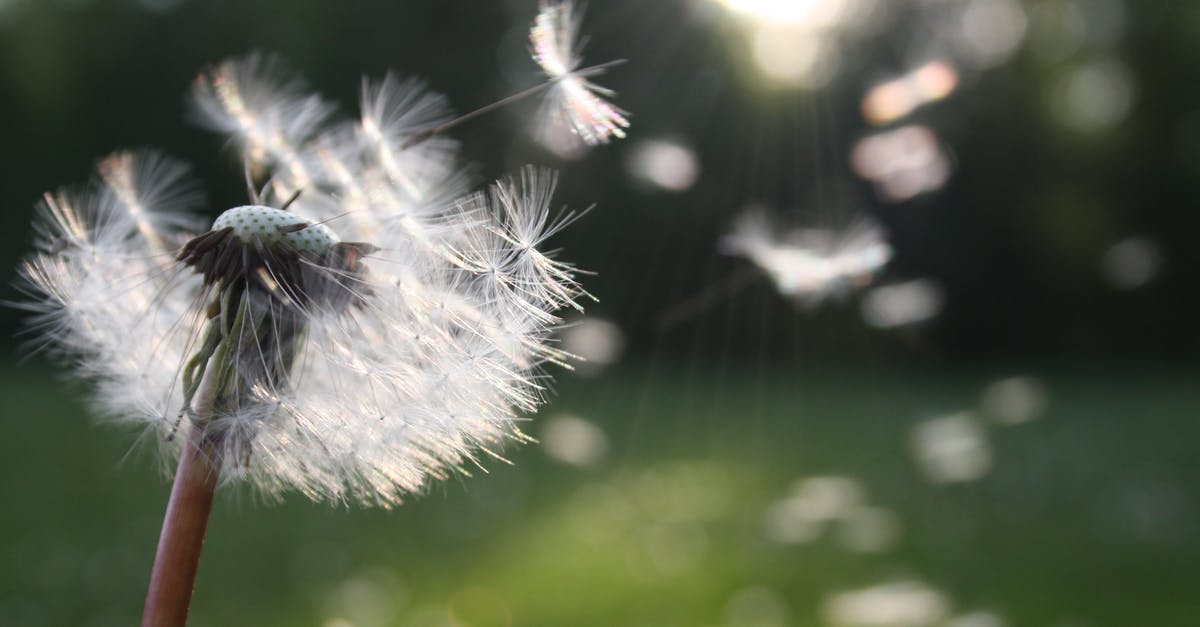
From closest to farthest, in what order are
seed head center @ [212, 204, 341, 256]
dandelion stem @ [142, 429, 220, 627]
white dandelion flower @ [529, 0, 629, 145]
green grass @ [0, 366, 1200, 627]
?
dandelion stem @ [142, 429, 220, 627] → seed head center @ [212, 204, 341, 256] → white dandelion flower @ [529, 0, 629, 145] → green grass @ [0, 366, 1200, 627]

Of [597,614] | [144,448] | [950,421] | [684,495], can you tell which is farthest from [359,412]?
[950,421]

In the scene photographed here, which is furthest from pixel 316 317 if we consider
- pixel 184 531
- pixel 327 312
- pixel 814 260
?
pixel 814 260

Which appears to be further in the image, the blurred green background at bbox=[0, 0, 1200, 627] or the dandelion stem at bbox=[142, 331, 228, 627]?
the blurred green background at bbox=[0, 0, 1200, 627]

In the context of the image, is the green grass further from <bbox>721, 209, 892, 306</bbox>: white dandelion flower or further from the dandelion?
<bbox>721, 209, 892, 306</bbox>: white dandelion flower

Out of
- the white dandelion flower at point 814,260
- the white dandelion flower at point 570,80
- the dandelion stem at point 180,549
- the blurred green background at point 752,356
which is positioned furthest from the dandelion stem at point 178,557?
the white dandelion flower at point 814,260

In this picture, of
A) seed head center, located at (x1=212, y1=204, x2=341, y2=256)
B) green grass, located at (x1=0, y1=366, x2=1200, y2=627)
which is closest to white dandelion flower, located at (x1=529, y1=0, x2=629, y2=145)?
seed head center, located at (x1=212, y1=204, x2=341, y2=256)

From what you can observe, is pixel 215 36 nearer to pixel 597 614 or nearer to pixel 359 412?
pixel 597 614

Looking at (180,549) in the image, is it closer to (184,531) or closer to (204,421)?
(184,531)
